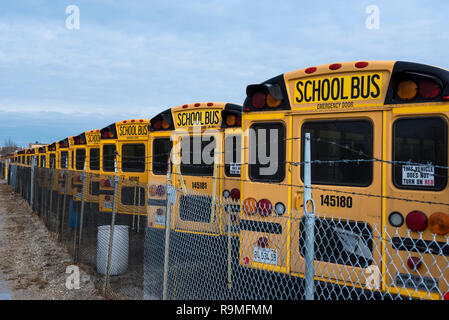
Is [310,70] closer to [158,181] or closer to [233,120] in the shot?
[233,120]

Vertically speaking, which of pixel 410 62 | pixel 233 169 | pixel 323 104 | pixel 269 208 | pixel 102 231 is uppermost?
pixel 410 62

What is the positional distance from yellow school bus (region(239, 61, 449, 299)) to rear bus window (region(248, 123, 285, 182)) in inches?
0.5

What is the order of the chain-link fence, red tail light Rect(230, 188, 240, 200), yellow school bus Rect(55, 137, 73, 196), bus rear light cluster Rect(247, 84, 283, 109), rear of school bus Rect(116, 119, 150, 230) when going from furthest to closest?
1. yellow school bus Rect(55, 137, 73, 196)
2. rear of school bus Rect(116, 119, 150, 230)
3. red tail light Rect(230, 188, 240, 200)
4. bus rear light cluster Rect(247, 84, 283, 109)
5. the chain-link fence

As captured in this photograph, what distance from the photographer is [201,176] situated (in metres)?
6.76

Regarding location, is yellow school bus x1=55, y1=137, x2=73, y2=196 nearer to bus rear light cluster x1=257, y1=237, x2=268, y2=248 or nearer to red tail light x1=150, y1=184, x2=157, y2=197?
red tail light x1=150, y1=184, x2=157, y2=197

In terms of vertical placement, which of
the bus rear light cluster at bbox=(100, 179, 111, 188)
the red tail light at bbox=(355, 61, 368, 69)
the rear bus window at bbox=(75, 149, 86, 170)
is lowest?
the bus rear light cluster at bbox=(100, 179, 111, 188)

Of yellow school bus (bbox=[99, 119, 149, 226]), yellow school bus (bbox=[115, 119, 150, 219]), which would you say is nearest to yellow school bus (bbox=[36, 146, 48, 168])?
yellow school bus (bbox=[99, 119, 149, 226])

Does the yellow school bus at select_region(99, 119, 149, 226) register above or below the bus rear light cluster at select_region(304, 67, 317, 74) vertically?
below

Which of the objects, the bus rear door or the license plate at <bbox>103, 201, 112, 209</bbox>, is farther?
the license plate at <bbox>103, 201, 112, 209</bbox>

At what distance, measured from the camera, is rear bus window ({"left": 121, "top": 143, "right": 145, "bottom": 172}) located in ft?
30.9

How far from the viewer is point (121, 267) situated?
21.9 feet
